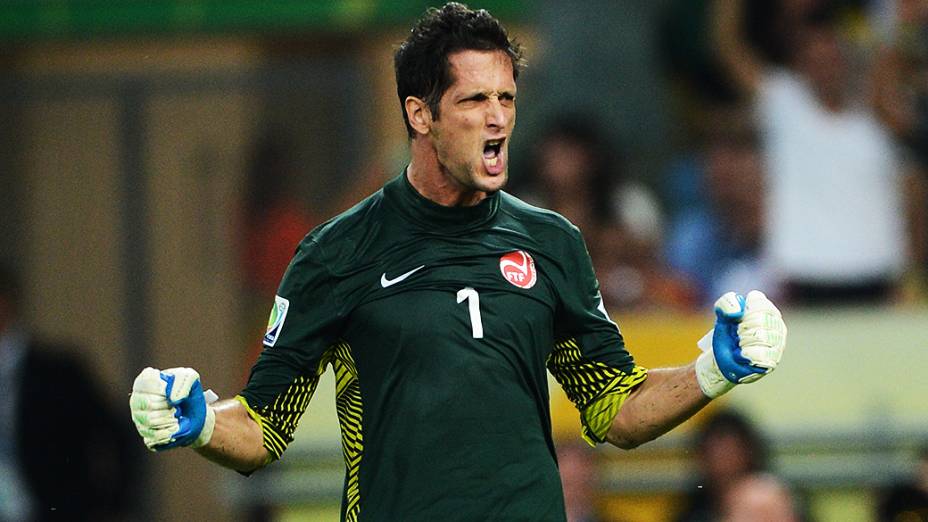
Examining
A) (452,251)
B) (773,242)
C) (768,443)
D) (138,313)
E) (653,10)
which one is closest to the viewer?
(452,251)

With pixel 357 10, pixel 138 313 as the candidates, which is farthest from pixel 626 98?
pixel 138 313

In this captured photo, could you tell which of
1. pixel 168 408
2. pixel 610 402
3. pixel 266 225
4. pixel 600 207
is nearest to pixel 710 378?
pixel 610 402

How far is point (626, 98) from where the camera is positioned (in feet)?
35.4

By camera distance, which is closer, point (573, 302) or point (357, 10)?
point (573, 302)

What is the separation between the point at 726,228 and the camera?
986 cm

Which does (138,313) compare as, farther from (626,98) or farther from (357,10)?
(626,98)

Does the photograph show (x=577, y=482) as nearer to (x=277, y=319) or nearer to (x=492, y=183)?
(x=277, y=319)

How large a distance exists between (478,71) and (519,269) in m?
0.53

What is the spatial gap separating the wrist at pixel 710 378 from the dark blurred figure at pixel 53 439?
241 inches

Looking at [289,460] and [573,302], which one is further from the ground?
[573,302]

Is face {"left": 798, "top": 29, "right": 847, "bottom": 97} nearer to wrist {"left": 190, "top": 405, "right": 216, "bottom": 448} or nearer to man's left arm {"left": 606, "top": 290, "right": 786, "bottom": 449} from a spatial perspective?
man's left arm {"left": 606, "top": 290, "right": 786, "bottom": 449}

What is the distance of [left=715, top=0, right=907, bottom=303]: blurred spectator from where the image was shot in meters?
9.59

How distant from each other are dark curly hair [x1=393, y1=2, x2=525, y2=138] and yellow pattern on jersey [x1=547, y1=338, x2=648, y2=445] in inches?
29.5

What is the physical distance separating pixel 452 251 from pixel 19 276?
852 centimetres
